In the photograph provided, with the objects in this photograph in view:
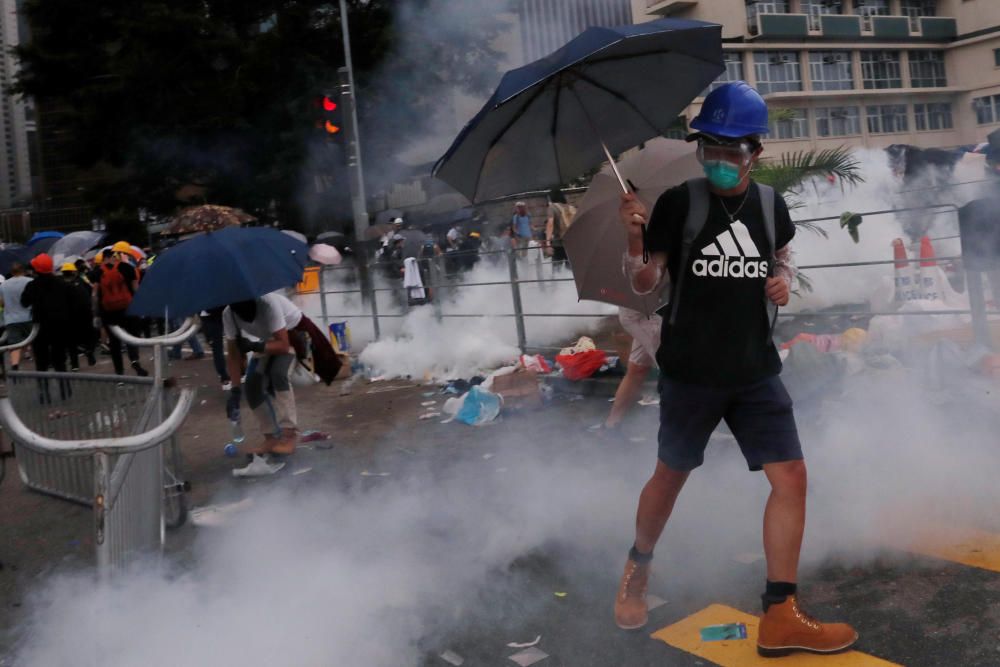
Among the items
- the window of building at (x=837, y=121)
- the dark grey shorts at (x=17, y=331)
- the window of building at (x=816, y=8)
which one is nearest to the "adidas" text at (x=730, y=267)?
the dark grey shorts at (x=17, y=331)

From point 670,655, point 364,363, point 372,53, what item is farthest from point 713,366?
point 372,53

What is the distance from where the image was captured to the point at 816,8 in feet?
157

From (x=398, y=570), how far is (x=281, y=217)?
836 inches

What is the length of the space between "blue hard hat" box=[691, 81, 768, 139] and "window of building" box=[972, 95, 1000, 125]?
56084mm

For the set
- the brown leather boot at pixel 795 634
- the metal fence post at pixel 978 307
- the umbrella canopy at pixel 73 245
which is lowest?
the brown leather boot at pixel 795 634

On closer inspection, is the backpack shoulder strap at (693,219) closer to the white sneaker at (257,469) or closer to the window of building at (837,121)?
the white sneaker at (257,469)

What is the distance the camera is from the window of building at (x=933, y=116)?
51500 mm

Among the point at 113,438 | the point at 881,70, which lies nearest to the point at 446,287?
the point at 113,438

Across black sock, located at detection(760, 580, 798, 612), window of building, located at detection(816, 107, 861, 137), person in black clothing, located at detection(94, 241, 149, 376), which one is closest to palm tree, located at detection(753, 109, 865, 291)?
black sock, located at detection(760, 580, 798, 612)

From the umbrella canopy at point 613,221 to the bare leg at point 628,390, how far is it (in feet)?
2.50

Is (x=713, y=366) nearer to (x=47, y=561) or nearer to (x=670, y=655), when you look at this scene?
(x=670, y=655)

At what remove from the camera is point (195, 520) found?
490cm

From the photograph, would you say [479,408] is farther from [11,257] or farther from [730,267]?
[11,257]

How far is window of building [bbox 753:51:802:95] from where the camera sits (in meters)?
45.8
